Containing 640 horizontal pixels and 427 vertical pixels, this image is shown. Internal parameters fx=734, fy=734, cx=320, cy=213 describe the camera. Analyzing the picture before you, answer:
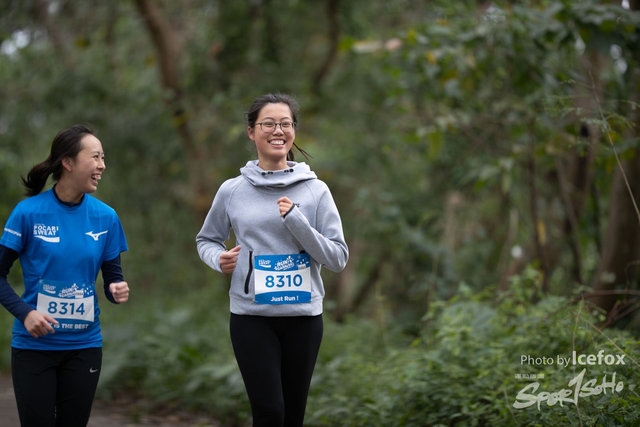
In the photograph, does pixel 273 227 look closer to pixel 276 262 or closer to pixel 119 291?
pixel 276 262

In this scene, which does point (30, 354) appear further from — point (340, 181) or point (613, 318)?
point (340, 181)

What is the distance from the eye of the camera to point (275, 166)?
12.8 feet

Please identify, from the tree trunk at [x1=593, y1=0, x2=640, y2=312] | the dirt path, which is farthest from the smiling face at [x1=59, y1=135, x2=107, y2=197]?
the tree trunk at [x1=593, y1=0, x2=640, y2=312]

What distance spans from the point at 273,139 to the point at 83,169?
981 millimetres

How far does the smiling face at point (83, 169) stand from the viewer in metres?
3.74

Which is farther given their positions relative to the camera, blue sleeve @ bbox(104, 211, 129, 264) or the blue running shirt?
blue sleeve @ bbox(104, 211, 129, 264)

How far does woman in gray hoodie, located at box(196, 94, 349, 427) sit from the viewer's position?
12.0 feet

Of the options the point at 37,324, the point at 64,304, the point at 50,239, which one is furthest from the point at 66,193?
the point at 37,324

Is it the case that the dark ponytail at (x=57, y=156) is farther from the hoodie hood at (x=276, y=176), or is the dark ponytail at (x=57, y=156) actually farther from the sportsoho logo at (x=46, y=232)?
the hoodie hood at (x=276, y=176)

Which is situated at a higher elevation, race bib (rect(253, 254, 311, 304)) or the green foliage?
race bib (rect(253, 254, 311, 304))

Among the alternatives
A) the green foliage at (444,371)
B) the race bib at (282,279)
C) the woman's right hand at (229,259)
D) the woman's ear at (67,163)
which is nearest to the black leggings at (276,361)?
the race bib at (282,279)

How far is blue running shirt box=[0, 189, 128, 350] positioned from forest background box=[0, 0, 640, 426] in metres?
1.15

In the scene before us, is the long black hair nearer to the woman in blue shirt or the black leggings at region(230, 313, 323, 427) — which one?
the woman in blue shirt

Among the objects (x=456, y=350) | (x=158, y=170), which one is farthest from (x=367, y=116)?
(x=456, y=350)
